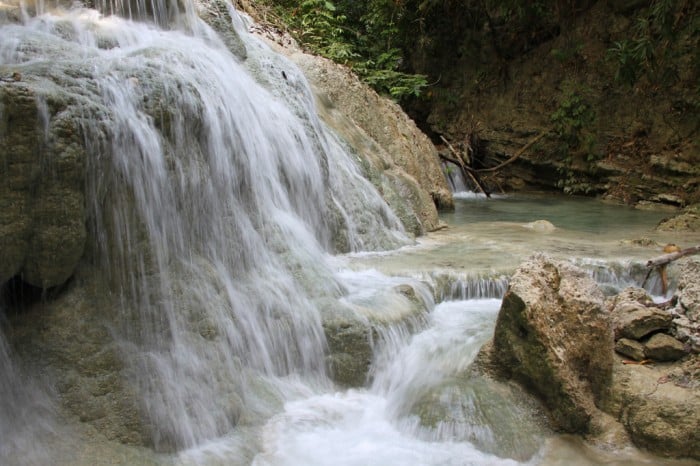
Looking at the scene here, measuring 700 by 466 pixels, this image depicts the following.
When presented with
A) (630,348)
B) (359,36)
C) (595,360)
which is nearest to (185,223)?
(595,360)

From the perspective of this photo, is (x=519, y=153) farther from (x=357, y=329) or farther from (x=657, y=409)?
(x=657, y=409)

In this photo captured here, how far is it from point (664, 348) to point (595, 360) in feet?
1.75

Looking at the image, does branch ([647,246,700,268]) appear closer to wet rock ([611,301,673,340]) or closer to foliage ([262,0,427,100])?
wet rock ([611,301,673,340])

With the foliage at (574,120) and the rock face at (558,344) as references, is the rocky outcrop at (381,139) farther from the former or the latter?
the foliage at (574,120)

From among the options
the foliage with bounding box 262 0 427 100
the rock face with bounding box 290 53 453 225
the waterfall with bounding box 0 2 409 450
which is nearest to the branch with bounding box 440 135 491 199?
the foliage with bounding box 262 0 427 100

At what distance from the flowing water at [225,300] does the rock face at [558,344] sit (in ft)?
0.57

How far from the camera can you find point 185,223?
13.8ft

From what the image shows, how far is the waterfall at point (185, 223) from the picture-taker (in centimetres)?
359

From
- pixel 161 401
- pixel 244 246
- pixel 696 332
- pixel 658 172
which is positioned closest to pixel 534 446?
pixel 696 332

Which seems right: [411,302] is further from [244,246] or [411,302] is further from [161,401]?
[161,401]

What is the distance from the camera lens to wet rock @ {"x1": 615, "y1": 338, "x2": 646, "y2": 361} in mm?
4133

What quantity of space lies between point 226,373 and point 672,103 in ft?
39.3

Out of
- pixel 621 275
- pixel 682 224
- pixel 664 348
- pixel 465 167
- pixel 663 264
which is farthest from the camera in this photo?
pixel 465 167

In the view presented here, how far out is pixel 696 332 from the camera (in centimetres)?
407
